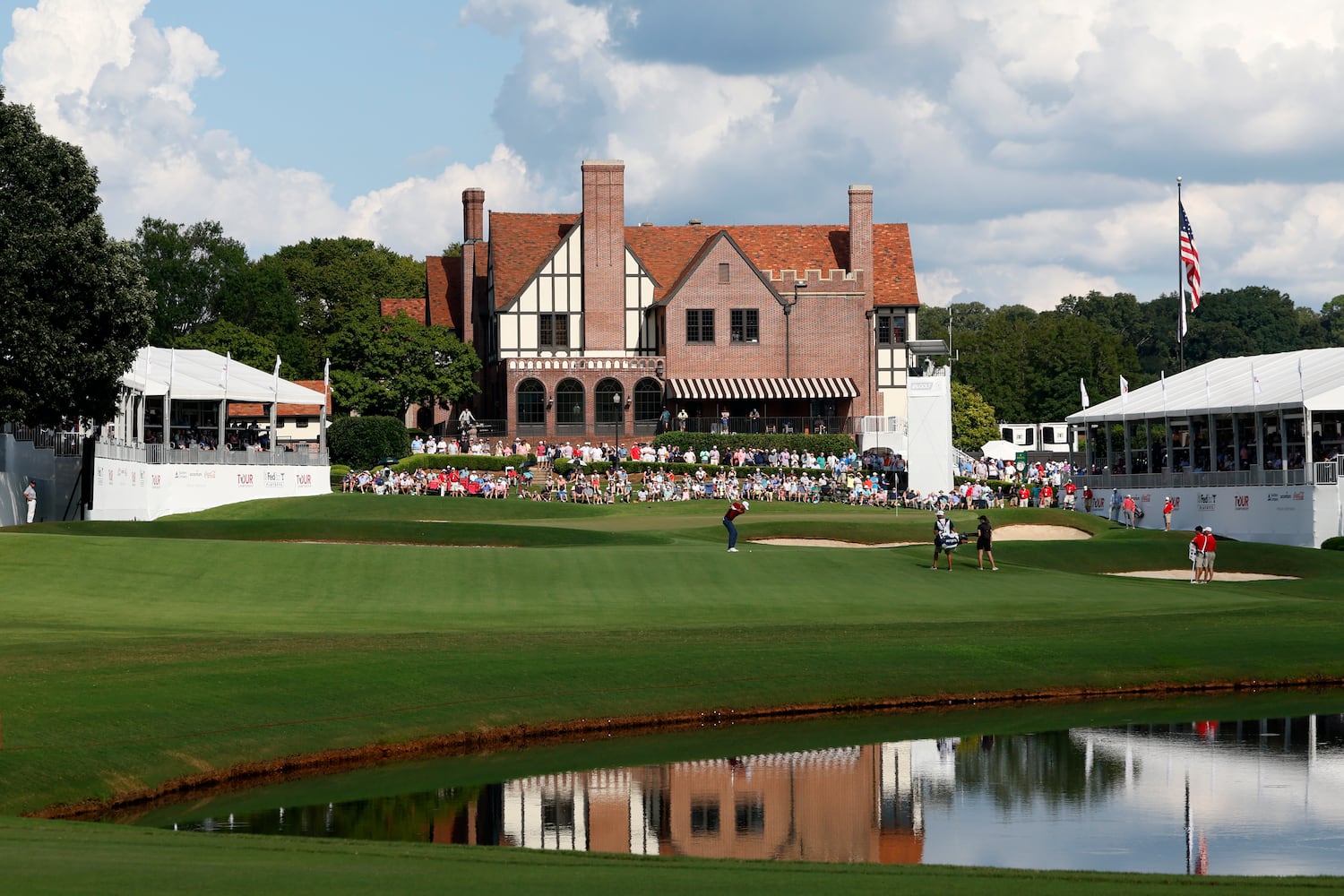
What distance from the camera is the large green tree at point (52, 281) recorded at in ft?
144

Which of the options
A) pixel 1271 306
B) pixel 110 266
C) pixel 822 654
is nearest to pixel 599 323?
pixel 110 266

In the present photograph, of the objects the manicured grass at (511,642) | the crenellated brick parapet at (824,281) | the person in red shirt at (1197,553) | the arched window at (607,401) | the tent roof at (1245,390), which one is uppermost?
the crenellated brick parapet at (824,281)

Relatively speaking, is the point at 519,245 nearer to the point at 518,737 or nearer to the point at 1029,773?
the point at 518,737

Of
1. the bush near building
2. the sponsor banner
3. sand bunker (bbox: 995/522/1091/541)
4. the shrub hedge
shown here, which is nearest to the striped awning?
the shrub hedge

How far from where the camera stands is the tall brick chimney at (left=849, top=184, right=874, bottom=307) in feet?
293

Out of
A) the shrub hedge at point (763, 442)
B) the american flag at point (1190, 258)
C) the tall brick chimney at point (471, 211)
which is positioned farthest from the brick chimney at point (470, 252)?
the american flag at point (1190, 258)

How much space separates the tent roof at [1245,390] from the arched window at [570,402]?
86.1 ft

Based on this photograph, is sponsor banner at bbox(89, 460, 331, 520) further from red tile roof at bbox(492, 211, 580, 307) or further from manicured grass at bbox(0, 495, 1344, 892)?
red tile roof at bbox(492, 211, 580, 307)

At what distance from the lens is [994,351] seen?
130 m

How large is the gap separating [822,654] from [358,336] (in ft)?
217

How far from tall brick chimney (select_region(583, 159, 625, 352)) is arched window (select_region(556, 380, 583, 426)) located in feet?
11.1

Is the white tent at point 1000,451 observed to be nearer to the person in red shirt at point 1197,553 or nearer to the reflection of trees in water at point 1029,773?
the person in red shirt at point 1197,553

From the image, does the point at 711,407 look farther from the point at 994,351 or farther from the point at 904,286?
the point at 994,351

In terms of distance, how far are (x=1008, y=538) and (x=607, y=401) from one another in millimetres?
37078
